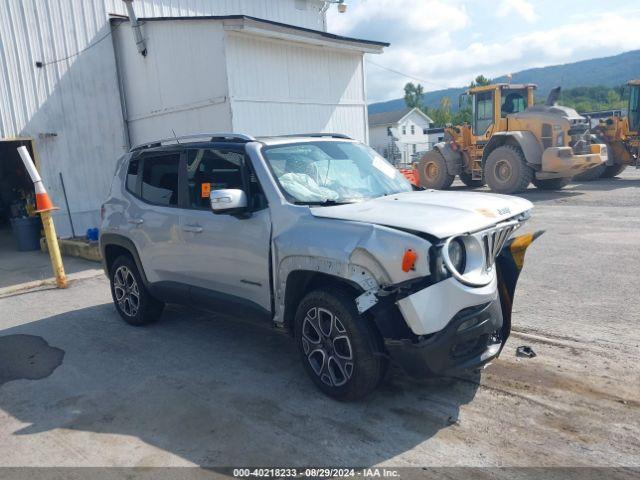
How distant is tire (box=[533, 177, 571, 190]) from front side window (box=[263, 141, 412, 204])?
12.8 m

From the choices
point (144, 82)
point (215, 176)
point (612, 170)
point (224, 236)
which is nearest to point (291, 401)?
point (224, 236)

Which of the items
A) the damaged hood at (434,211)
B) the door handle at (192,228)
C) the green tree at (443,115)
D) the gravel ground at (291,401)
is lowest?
the gravel ground at (291,401)

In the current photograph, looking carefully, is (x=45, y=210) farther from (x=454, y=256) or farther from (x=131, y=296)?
(x=454, y=256)

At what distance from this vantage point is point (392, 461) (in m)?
3.15

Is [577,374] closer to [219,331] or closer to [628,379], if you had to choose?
[628,379]

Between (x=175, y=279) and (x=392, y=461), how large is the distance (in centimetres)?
294

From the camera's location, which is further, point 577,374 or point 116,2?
point 116,2

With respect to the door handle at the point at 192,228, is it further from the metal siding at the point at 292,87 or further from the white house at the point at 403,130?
the white house at the point at 403,130

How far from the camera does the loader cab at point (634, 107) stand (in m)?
18.4

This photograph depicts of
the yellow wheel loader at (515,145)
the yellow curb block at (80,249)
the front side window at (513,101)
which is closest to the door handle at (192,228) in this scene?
the yellow curb block at (80,249)

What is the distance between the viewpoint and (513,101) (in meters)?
17.3

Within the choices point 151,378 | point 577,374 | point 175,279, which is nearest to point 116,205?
point 175,279

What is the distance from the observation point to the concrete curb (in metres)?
8.35

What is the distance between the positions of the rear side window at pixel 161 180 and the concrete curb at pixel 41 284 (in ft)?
12.8
